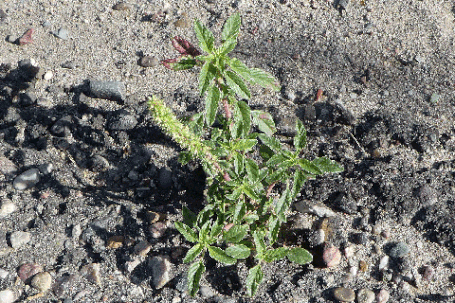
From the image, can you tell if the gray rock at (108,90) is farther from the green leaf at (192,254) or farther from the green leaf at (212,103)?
the green leaf at (192,254)

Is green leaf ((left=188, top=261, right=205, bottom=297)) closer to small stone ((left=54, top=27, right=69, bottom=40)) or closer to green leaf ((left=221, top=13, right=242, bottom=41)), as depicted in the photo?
green leaf ((left=221, top=13, right=242, bottom=41))

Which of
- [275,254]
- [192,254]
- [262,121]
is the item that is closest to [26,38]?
[262,121]

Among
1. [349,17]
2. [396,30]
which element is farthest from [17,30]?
[396,30]

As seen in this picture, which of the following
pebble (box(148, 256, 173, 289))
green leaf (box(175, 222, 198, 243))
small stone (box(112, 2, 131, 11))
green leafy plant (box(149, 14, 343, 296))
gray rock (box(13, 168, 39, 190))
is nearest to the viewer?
green leafy plant (box(149, 14, 343, 296))

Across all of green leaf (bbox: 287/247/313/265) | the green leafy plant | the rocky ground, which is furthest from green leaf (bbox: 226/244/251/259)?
the rocky ground

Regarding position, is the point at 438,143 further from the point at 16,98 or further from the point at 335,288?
the point at 16,98

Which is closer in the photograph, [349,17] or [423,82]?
[423,82]
